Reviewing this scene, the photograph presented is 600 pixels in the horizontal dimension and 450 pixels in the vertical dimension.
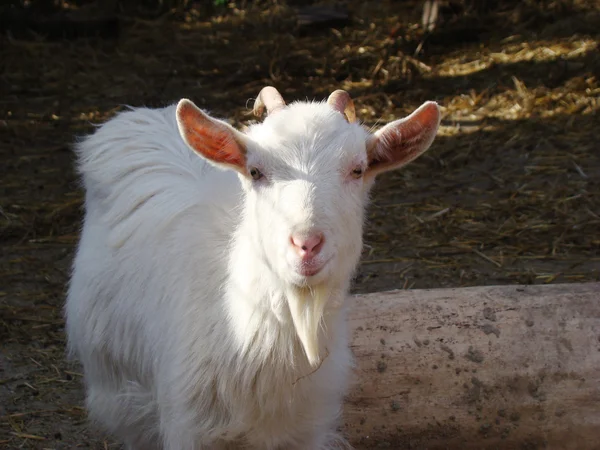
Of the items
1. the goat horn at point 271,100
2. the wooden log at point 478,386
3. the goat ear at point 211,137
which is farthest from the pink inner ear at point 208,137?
the wooden log at point 478,386

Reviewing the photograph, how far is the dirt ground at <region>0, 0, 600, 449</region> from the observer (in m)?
5.71

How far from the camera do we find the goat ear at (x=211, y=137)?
3.09 metres

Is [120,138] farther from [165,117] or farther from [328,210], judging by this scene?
[328,210]

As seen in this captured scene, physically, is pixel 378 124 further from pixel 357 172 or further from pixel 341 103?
pixel 357 172

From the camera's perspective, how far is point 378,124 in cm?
658

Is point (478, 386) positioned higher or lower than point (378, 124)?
Result: lower

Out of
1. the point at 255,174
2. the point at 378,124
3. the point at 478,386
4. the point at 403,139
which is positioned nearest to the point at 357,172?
the point at 403,139

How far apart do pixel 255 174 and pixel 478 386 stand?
64.0 inches

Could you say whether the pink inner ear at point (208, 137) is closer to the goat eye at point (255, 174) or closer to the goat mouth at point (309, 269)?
the goat eye at point (255, 174)

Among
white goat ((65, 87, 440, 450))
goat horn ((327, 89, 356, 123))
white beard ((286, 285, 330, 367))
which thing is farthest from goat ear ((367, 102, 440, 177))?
white beard ((286, 285, 330, 367))

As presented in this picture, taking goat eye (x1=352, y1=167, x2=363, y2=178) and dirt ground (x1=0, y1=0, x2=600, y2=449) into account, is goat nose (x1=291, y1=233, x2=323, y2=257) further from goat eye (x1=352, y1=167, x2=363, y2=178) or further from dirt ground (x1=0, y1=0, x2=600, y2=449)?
dirt ground (x1=0, y1=0, x2=600, y2=449)

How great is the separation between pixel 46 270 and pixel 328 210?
3.52m

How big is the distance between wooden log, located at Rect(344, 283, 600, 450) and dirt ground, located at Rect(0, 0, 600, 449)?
1368 millimetres

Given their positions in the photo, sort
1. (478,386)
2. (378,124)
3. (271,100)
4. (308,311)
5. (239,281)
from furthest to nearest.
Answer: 1. (378,124)
2. (478,386)
3. (271,100)
4. (239,281)
5. (308,311)
